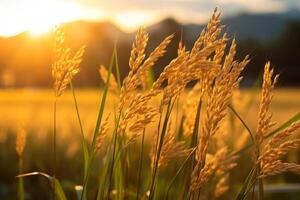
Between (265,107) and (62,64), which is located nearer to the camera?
(265,107)

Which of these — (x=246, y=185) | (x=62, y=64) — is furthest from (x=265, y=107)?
(x=62, y=64)

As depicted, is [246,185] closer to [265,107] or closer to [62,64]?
[265,107]

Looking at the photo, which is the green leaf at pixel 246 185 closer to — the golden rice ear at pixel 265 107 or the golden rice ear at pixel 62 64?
the golden rice ear at pixel 265 107

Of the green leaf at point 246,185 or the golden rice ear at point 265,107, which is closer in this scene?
the golden rice ear at point 265,107

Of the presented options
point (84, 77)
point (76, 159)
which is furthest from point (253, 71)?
point (76, 159)

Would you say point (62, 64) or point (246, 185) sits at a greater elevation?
point (62, 64)

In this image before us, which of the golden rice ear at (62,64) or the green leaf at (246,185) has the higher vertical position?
the golden rice ear at (62,64)

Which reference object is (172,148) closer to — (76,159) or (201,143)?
(201,143)

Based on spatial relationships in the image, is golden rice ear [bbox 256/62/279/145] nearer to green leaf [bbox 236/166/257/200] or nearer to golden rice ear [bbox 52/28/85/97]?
green leaf [bbox 236/166/257/200]

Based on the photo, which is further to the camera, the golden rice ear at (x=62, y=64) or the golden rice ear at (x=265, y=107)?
the golden rice ear at (x=62, y=64)

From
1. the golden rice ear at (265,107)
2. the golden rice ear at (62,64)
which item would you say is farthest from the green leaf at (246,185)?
the golden rice ear at (62,64)

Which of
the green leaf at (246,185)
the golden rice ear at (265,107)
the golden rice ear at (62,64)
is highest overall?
the golden rice ear at (62,64)

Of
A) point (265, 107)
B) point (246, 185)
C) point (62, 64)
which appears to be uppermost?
point (62, 64)

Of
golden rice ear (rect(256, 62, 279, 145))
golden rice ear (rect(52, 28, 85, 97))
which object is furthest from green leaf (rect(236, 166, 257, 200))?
golden rice ear (rect(52, 28, 85, 97))
